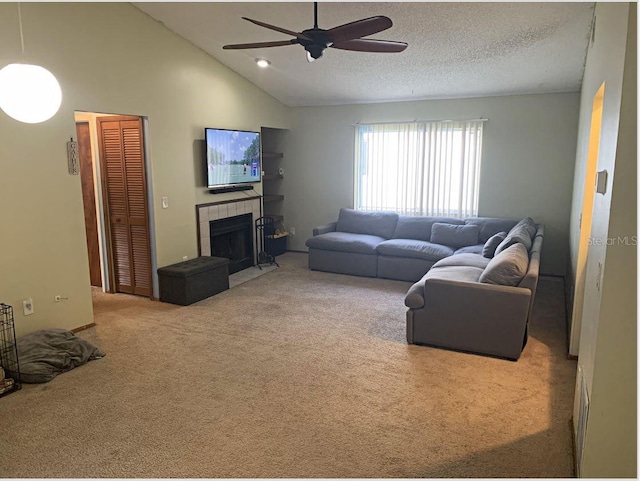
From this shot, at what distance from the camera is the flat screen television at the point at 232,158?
561 centimetres

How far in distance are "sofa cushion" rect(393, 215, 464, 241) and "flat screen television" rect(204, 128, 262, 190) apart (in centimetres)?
220

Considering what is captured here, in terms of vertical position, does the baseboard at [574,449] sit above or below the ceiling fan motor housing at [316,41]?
below

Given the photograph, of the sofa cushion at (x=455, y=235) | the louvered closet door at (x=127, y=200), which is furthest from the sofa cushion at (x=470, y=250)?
the louvered closet door at (x=127, y=200)

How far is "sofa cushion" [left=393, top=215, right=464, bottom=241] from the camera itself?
6.34m

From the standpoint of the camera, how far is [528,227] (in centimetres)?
532

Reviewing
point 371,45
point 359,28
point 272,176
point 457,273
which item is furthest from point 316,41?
point 272,176

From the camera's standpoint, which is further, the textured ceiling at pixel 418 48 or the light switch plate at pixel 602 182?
the textured ceiling at pixel 418 48

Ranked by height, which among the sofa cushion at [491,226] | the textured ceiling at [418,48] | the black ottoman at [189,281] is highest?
the textured ceiling at [418,48]

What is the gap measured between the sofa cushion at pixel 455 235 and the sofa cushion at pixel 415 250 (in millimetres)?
146

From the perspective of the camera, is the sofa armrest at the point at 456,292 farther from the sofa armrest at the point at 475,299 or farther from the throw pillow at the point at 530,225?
the throw pillow at the point at 530,225

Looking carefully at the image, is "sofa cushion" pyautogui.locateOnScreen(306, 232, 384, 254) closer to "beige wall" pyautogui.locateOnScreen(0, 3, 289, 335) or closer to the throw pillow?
"beige wall" pyautogui.locateOnScreen(0, 3, 289, 335)

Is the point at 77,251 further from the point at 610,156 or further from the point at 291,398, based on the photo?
the point at 610,156

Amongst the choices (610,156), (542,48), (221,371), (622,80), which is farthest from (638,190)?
(542,48)

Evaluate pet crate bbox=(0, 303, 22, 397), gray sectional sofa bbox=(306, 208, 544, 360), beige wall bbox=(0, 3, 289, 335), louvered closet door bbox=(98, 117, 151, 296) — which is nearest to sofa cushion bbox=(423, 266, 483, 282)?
gray sectional sofa bbox=(306, 208, 544, 360)
